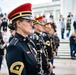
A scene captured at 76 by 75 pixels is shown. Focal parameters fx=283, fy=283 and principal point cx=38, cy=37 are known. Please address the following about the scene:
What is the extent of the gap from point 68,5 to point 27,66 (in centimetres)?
2820

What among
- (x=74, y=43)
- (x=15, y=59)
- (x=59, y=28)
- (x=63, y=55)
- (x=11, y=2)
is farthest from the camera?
(x=11, y=2)

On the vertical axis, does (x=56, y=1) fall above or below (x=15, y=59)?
above

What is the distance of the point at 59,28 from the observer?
22281 mm

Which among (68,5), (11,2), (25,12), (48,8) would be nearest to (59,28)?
(68,5)

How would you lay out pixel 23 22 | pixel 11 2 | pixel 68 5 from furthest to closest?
pixel 11 2 < pixel 68 5 < pixel 23 22

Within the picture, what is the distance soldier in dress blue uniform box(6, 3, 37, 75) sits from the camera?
3232 millimetres

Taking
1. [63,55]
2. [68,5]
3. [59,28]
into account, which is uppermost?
[68,5]

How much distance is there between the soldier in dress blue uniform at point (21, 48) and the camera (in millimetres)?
3232

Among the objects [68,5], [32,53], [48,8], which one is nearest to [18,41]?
[32,53]

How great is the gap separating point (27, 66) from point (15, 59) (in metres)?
0.19

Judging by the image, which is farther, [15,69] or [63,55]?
[63,55]

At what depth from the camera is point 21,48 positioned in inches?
130

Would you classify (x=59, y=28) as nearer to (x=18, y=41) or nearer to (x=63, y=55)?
(x=63, y=55)

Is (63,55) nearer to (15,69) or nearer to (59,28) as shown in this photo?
(59,28)
